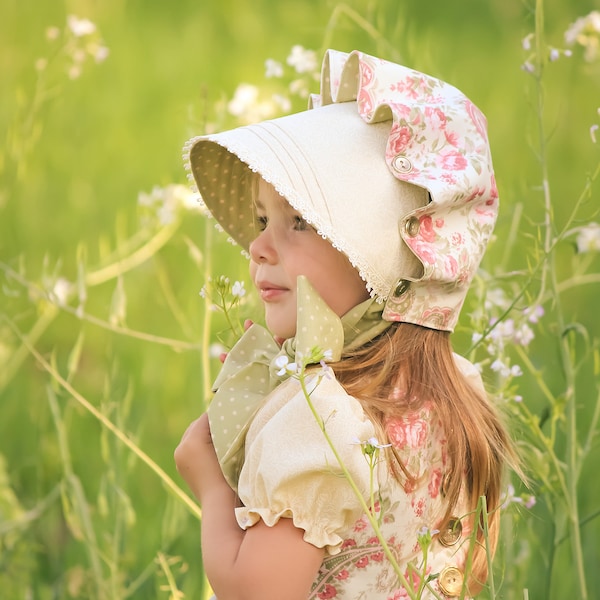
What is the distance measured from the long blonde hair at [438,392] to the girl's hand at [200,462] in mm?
196

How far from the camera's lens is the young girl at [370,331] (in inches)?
54.1

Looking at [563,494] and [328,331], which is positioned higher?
[328,331]

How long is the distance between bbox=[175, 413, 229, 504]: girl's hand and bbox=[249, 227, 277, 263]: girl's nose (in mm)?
226

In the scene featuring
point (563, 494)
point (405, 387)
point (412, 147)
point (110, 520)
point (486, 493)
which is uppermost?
point (412, 147)

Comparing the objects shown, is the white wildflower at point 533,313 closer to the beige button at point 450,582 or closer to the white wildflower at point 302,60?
the beige button at point 450,582

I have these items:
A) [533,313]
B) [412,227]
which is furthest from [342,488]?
[533,313]

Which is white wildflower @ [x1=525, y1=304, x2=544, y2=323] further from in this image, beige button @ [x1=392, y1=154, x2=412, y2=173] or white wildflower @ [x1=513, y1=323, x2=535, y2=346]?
beige button @ [x1=392, y1=154, x2=412, y2=173]

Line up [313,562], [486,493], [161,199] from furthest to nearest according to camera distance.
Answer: [161,199]
[486,493]
[313,562]

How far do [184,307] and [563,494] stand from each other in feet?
4.01

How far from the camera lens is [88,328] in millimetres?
3010

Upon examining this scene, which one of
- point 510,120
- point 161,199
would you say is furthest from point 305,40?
point 161,199

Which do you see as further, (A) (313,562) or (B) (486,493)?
(B) (486,493)

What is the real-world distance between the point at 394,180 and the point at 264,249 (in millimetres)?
187

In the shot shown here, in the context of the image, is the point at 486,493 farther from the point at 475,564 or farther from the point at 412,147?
the point at 412,147
